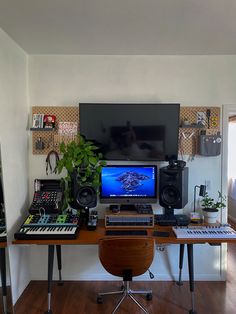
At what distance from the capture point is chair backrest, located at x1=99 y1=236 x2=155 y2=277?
1938 mm

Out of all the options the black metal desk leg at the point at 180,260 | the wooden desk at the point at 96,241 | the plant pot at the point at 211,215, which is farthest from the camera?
the black metal desk leg at the point at 180,260

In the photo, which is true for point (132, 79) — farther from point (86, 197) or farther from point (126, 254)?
point (126, 254)

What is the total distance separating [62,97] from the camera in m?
2.75

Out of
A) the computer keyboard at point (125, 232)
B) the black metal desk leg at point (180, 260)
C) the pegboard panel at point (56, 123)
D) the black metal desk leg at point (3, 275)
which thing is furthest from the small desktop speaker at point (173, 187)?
the black metal desk leg at point (3, 275)

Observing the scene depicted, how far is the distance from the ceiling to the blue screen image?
1.22m

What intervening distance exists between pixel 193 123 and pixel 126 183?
949 mm

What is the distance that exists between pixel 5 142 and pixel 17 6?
1.06 metres

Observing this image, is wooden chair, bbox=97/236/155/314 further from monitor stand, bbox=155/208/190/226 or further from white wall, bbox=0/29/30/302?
white wall, bbox=0/29/30/302

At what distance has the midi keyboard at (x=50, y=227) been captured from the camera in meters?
2.15

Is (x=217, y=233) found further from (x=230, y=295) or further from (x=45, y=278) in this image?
(x=45, y=278)

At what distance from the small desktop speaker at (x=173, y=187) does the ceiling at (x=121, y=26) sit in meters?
1.21

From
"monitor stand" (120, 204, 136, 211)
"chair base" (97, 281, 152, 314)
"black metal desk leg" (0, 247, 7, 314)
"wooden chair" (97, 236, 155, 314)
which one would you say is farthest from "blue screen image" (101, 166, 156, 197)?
"black metal desk leg" (0, 247, 7, 314)

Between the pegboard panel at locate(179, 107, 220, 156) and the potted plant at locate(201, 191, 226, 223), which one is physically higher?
the pegboard panel at locate(179, 107, 220, 156)

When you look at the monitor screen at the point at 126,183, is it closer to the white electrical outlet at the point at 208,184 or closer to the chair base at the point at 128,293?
the white electrical outlet at the point at 208,184
